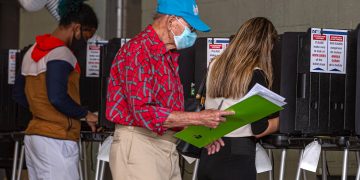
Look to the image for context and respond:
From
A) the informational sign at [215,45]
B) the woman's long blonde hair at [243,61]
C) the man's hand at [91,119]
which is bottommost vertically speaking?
the man's hand at [91,119]

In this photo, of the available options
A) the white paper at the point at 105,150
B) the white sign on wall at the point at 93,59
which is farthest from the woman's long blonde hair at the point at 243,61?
the white sign on wall at the point at 93,59

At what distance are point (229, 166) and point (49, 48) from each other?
135 cm

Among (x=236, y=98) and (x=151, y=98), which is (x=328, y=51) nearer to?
(x=236, y=98)

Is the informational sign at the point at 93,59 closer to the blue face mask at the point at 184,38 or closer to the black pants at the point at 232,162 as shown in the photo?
the black pants at the point at 232,162

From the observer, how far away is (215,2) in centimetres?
592

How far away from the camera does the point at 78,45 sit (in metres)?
4.32

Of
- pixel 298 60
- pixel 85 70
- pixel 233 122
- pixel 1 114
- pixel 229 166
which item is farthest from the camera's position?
pixel 1 114

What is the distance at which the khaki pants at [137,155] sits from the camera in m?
2.57

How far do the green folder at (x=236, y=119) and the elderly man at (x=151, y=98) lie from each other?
0.06 meters

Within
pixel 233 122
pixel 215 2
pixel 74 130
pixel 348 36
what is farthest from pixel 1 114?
pixel 233 122

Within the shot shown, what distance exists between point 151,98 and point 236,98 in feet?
1.78

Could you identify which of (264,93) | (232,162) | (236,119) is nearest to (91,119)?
(232,162)

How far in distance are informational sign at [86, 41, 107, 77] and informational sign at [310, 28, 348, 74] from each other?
1.48 metres

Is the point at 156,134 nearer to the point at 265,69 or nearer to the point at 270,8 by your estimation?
the point at 265,69
